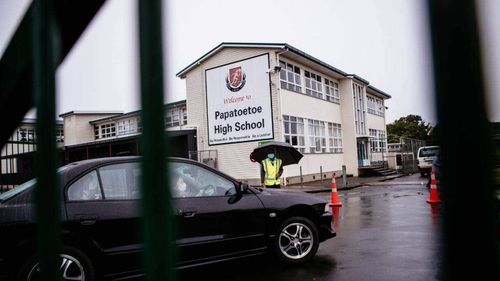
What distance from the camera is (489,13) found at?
1.43ft

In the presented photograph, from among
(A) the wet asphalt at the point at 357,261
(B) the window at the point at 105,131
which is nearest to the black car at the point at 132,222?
(A) the wet asphalt at the point at 357,261

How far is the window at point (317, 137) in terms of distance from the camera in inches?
1023

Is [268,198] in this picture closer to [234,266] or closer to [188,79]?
[234,266]

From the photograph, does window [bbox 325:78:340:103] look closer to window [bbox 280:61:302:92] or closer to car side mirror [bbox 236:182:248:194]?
window [bbox 280:61:302:92]

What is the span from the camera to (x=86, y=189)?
4.50 meters

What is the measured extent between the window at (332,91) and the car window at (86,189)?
1011 inches

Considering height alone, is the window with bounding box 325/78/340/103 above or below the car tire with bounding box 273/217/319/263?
above

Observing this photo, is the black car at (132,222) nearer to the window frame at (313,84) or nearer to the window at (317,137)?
the window at (317,137)

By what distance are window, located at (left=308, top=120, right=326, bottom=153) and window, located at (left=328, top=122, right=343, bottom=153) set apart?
117 centimetres

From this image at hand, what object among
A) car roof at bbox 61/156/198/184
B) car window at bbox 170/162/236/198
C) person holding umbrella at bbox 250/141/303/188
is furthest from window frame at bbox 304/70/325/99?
car roof at bbox 61/156/198/184

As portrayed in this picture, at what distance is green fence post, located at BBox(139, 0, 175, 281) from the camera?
1.93ft

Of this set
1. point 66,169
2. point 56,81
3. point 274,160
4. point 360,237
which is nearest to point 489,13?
point 56,81

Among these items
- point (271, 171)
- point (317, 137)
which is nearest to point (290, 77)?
point (317, 137)

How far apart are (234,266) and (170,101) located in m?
5.22
